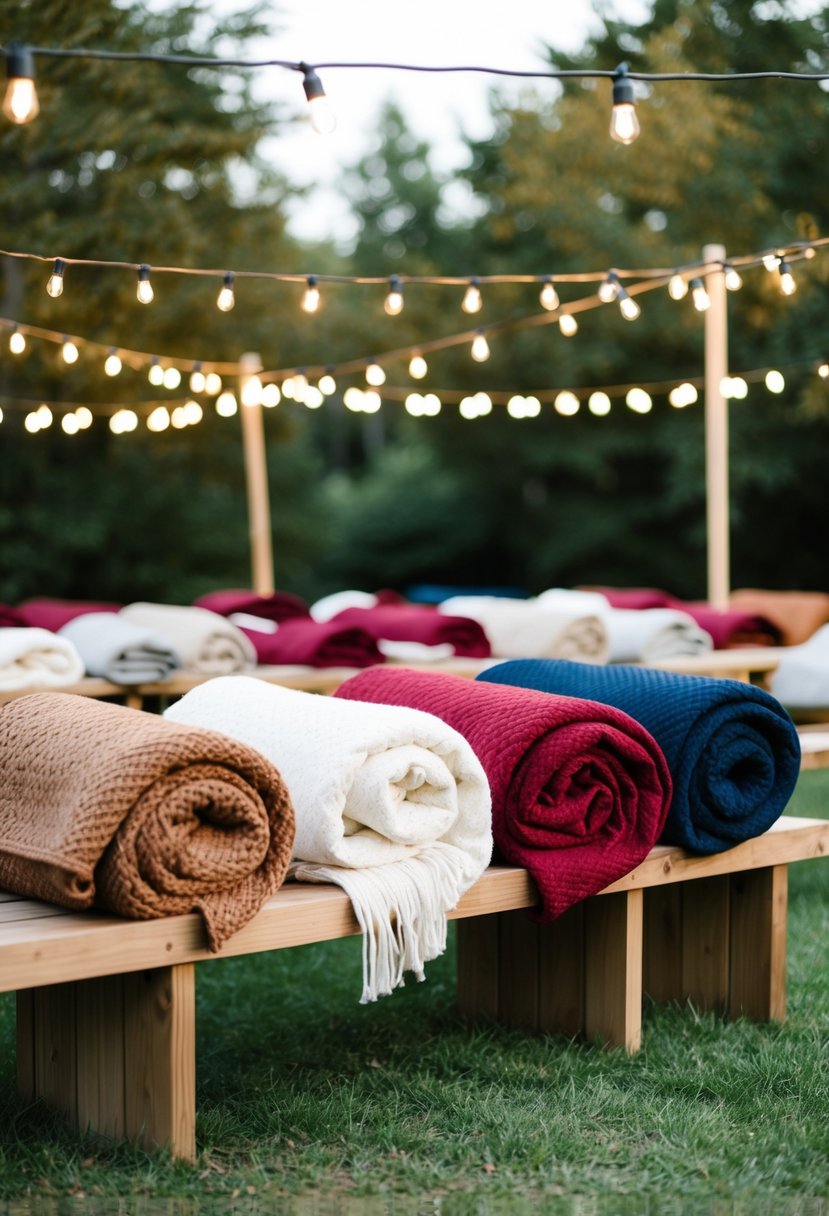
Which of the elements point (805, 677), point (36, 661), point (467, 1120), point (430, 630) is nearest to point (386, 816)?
point (467, 1120)

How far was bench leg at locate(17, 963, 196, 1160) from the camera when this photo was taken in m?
2.07

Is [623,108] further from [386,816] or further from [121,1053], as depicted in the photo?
[121,1053]

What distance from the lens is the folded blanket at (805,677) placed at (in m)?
4.71

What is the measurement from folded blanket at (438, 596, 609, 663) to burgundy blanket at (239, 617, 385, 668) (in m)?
0.45

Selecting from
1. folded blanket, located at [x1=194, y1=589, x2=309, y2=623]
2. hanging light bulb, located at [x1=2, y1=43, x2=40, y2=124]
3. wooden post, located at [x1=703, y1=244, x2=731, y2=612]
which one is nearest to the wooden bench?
hanging light bulb, located at [x1=2, y1=43, x2=40, y2=124]

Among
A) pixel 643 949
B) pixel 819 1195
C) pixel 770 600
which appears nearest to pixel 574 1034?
pixel 643 949

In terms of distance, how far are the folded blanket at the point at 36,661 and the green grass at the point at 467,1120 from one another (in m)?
1.32

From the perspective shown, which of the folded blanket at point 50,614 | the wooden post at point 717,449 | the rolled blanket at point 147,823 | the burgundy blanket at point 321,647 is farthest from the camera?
the wooden post at point 717,449

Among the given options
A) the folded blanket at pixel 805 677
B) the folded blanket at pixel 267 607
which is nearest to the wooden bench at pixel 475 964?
the folded blanket at pixel 805 677

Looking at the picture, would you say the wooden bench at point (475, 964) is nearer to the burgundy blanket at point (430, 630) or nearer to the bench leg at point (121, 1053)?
the bench leg at point (121, 1053)

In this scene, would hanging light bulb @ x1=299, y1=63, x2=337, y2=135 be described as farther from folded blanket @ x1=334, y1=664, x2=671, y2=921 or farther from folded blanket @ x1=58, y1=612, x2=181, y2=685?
folded blanket @ x1=58, y1=612, x2=181, y2=685

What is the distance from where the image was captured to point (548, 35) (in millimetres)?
12891

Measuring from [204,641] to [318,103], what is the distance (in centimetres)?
241

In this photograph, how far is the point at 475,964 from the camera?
9.35 ft
